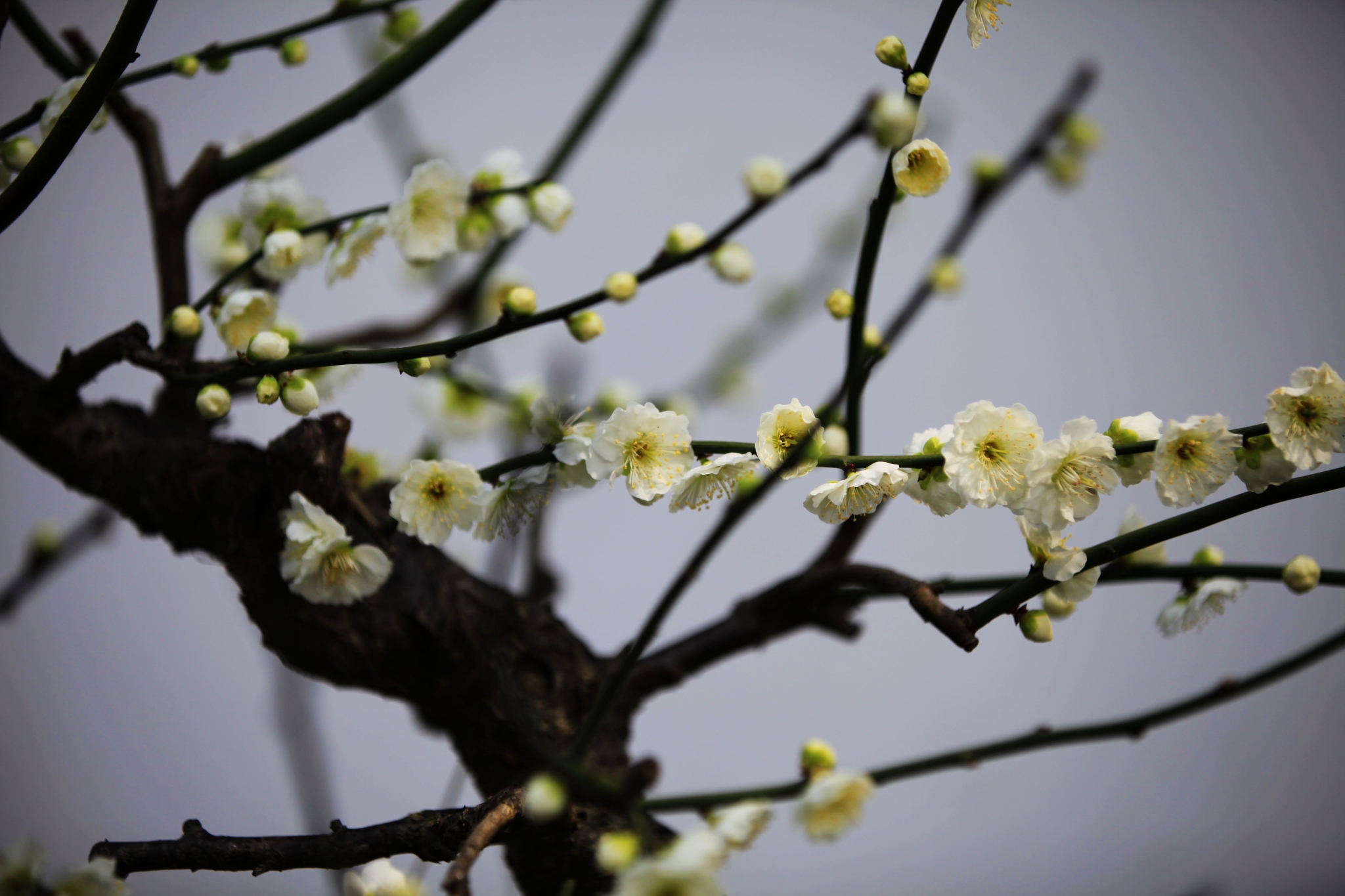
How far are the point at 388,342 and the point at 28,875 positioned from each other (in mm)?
416

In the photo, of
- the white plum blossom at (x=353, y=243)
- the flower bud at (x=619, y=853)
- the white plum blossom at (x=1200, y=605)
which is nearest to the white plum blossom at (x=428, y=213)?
the white plum blossom at (x=353, y=243)

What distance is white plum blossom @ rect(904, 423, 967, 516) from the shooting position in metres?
0.38

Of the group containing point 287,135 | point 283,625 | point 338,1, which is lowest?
point 283,625

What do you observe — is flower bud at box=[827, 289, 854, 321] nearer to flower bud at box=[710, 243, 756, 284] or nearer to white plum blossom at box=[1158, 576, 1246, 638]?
flower bud at box=[710, 243, 756, 284]

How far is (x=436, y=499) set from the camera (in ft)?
1.46

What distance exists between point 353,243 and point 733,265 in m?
0.22

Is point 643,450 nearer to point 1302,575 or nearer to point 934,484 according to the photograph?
point 934,484

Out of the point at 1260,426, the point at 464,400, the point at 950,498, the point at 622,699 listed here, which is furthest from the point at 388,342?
the point at 1260,426

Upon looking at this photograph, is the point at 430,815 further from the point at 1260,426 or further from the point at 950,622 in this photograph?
the point at 1260,426

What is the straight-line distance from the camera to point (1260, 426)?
362 millimetres

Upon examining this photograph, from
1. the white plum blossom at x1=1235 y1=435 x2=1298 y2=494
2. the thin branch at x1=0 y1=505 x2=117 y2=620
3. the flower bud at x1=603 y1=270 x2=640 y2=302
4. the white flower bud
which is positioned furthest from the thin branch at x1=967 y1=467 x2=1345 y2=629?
the thin branch at x1=0 y1=505 x2=117 y2=620

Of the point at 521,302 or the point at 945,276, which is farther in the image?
the point at 945,276

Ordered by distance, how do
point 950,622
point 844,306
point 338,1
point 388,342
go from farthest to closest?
point 388,342 < point 338,1 < point 844,306 < point 950,622

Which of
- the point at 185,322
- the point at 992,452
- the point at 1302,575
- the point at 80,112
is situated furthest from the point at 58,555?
the point at 1302,575
